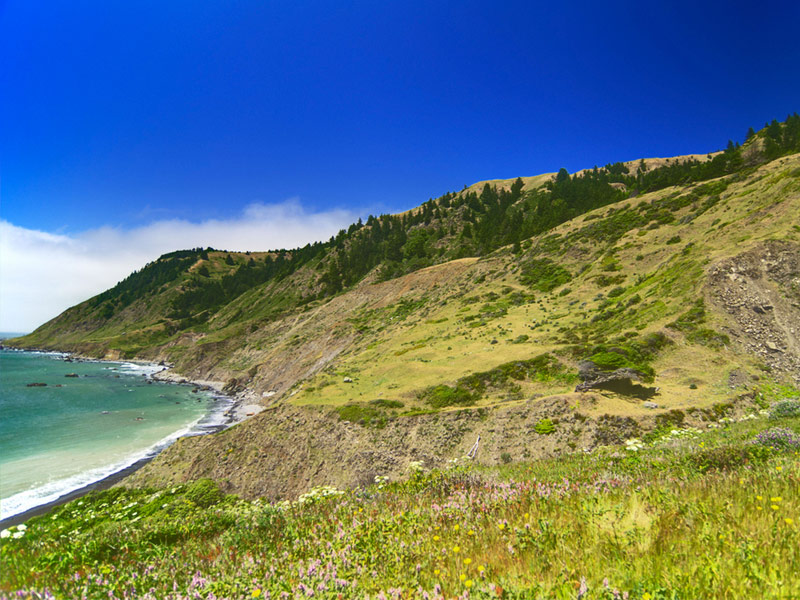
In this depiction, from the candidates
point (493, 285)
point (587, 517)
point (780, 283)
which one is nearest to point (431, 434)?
point (587, 517)

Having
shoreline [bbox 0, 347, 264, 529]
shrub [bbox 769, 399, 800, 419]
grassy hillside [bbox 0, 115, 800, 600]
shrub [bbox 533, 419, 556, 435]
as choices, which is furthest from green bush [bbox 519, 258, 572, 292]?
shoreline [bbox 0, 347, 264, 529]

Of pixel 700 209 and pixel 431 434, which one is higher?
pixel 700 209

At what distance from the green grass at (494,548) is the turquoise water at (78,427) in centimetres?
3496

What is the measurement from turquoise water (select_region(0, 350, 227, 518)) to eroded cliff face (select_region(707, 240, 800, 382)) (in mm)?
54810

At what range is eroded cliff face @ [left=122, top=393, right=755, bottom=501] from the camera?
872 inches

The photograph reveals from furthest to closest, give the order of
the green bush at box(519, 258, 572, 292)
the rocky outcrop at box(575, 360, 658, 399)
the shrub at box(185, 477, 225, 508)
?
1. the green bush at box(519, 258, 572, 292)
2. the rocky outcrop at box(575, 360, 658, 399)
3. the shrub at box(185, 477, 225, 508)

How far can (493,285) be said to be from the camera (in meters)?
72.7

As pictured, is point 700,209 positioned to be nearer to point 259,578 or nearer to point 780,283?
point 780,283

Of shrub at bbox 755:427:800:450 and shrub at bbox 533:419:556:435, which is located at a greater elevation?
shrub at bbox 755:427:800:450

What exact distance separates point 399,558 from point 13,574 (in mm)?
5312

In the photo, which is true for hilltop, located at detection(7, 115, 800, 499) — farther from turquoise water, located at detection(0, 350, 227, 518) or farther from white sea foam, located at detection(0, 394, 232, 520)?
turquoise water, located at detection(0, 350, 227, 518)

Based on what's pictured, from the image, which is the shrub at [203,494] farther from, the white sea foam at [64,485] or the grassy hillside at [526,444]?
the white sea foam at [64,485]

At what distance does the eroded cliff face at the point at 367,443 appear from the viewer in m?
22.2

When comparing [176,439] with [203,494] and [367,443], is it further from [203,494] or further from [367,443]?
[367,443]
